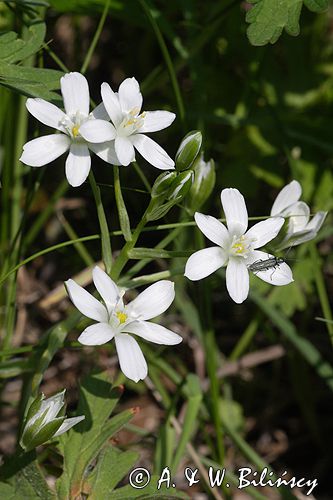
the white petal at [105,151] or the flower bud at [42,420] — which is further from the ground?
the white petal at [105,151]

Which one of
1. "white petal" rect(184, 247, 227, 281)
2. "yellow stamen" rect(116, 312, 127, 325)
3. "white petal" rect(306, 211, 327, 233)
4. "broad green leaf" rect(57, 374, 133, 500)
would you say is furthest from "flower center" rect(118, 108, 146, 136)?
"broad green leaf" rect(57, 374, 133, 500)

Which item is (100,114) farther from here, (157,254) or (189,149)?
(157,254)

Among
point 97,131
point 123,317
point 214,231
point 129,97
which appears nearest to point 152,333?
point 123,317

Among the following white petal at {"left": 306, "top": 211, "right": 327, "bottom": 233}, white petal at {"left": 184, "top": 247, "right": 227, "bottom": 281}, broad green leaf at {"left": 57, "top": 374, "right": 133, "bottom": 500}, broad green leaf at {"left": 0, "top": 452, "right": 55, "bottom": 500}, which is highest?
white petal at {"left": 306, "top": 211, "right": 327, "bottom": 233}

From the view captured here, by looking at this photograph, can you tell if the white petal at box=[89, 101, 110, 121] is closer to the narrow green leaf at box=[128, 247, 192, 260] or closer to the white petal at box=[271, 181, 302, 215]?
the narrow green leaf at box=[128, 247, 192, 260]

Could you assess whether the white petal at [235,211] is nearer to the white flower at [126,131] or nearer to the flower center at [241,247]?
the flower center at [241,247]

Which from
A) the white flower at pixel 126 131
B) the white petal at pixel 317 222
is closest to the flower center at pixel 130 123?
the white flower at pixel 126 131
